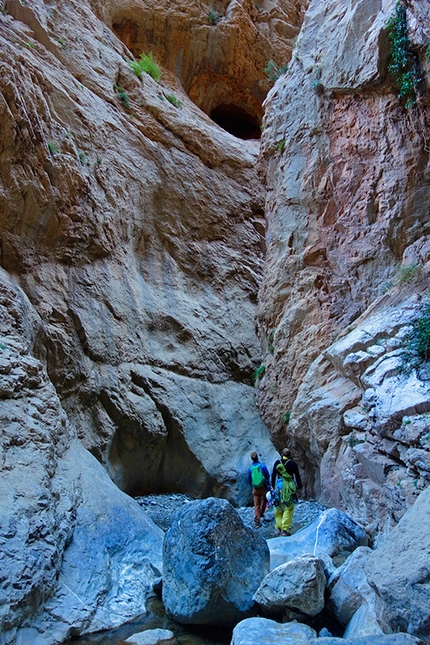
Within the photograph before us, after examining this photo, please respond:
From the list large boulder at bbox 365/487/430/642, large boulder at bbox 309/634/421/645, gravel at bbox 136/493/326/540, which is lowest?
gravel at bbox 136/493/326/540

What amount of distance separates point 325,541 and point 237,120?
2080 centimetres

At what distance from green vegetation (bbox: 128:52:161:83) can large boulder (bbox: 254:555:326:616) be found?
1584 cm

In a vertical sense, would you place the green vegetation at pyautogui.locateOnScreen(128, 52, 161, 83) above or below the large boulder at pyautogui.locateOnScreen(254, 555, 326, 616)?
above

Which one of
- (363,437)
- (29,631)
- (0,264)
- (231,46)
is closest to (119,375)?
(0,264)

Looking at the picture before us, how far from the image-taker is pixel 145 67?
1730 centimetres

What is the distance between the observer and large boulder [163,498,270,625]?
5.68 m

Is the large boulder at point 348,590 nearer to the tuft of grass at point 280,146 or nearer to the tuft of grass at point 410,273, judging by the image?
the tuft of grass at point 410,273

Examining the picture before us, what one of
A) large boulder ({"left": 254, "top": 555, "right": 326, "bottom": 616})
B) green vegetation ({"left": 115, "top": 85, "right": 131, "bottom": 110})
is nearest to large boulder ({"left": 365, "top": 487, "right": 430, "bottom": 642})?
large boulder ({"left": 254, "top": 555, "right": 326, "bottom": 616})

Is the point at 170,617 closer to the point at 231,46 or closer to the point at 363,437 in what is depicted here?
the point at 363,437

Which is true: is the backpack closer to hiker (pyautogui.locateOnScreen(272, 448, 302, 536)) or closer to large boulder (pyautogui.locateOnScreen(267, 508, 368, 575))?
hiker (pyautogui.locateOnScreen(272, 448, 302, 536))

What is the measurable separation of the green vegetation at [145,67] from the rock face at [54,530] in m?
11.1

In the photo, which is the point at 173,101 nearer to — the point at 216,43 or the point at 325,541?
the point at 216,43

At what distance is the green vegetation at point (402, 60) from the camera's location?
1015 cm

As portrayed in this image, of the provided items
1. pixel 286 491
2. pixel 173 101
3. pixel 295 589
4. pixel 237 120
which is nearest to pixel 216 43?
pixel 237 120
